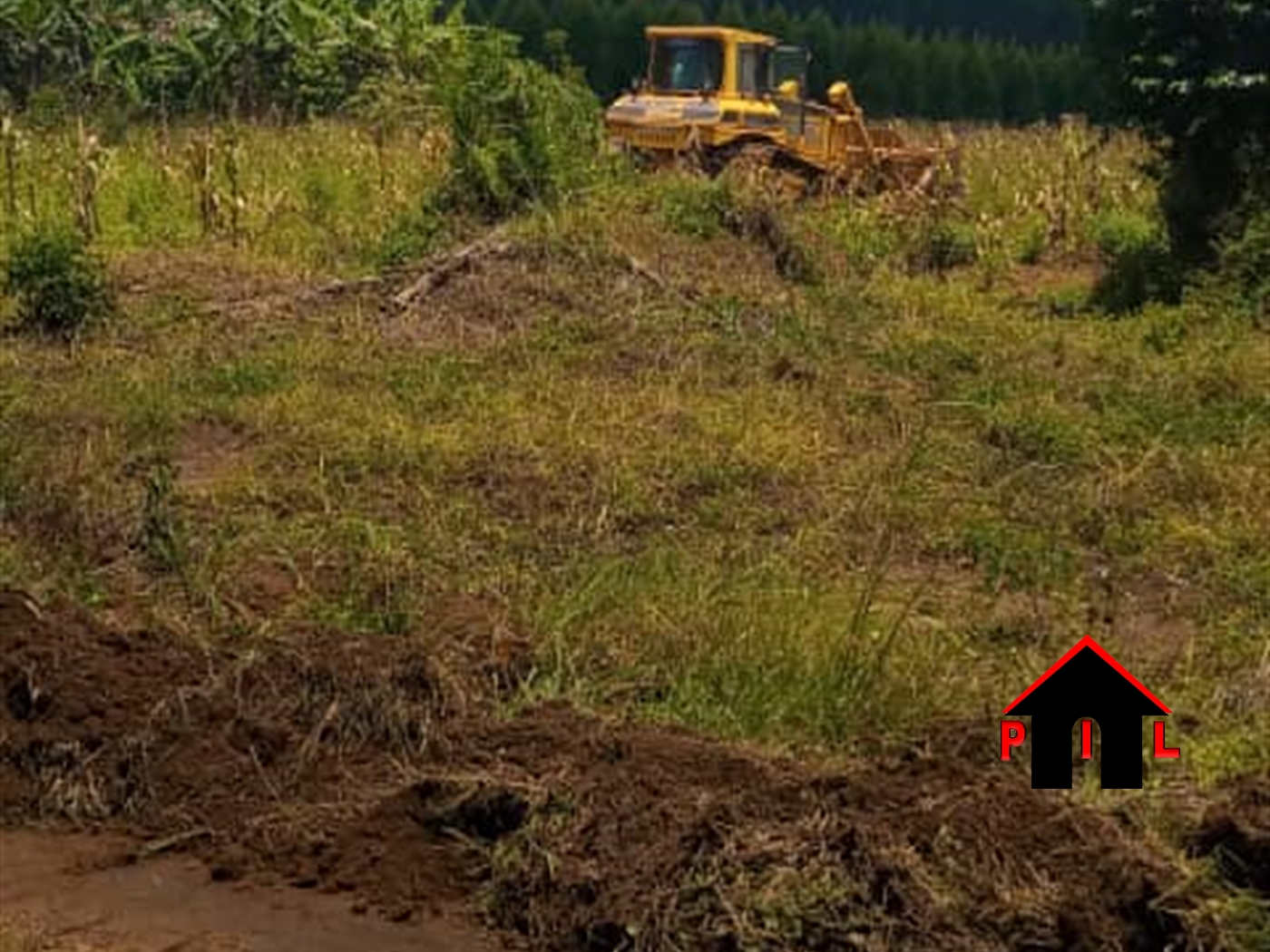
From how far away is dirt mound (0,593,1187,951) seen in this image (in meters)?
4.49

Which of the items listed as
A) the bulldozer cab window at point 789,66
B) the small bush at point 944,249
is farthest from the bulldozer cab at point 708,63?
the small bush at point 944,249

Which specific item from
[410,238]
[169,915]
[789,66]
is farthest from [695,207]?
[169,915]

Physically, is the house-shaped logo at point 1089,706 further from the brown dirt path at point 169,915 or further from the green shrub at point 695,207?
the green shrub at point 695,207

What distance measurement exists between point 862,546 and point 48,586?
3060mm

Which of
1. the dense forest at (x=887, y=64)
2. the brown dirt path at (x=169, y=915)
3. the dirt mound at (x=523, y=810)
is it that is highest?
the dirt mound at (x=523, y=810)

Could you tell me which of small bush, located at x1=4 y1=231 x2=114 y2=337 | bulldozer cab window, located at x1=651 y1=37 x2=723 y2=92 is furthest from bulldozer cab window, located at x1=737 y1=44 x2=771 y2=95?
small bush, located at x1=4 y1=231 x2=114 y2=337

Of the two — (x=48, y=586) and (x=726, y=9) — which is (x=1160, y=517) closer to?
(x=48, y=586)

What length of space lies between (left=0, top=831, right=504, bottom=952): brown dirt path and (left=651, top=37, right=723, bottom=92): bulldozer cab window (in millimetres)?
14815

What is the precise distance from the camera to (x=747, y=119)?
18.7 m

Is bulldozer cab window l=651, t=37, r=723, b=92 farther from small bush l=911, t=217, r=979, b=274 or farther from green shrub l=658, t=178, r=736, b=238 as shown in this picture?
green shrub l=658, t=178, r=736, b=238

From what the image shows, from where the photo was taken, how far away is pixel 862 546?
7.50 meters

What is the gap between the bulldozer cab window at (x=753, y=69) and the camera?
19.2m

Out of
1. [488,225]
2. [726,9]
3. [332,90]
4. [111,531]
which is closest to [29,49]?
[332,90]

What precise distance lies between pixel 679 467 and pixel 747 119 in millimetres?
10776
